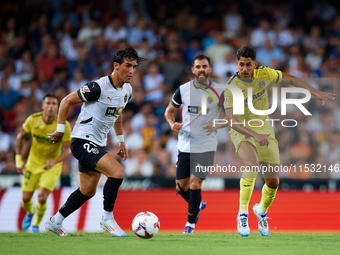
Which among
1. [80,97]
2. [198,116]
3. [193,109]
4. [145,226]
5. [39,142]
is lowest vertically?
[145,226]

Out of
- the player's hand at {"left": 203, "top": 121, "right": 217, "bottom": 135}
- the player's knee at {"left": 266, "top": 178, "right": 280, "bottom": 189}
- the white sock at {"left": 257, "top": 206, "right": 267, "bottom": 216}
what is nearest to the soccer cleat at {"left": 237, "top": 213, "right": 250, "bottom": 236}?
the white sock at {"left": 257, "top": 206, "right": 267, "bottom": 216}

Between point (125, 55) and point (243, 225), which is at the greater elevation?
point (125, 55)

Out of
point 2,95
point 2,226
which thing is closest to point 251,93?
point 2,226

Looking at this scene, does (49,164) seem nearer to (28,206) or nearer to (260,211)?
(28,206)

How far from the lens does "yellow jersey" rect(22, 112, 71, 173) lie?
9438 mm

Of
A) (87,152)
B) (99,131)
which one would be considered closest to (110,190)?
(87,152)

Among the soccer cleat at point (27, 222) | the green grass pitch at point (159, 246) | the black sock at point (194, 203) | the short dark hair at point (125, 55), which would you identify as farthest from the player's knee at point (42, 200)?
the short dark hair at point (125, 55)

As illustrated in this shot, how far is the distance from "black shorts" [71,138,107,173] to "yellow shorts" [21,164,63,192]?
2728 mm

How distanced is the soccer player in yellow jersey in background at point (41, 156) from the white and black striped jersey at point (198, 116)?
2320 mm

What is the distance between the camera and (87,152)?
265 inches

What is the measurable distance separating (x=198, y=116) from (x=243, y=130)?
1.42 m

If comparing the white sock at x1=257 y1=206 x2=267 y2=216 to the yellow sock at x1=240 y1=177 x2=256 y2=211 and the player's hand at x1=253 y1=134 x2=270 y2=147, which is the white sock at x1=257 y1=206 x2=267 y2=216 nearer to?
the yellow sock at x1=240 y1=177 x2=256 y2=211

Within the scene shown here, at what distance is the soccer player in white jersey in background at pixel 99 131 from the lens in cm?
668

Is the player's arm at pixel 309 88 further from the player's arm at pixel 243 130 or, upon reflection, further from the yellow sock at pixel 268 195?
the yellow sock at pixel 268 195
